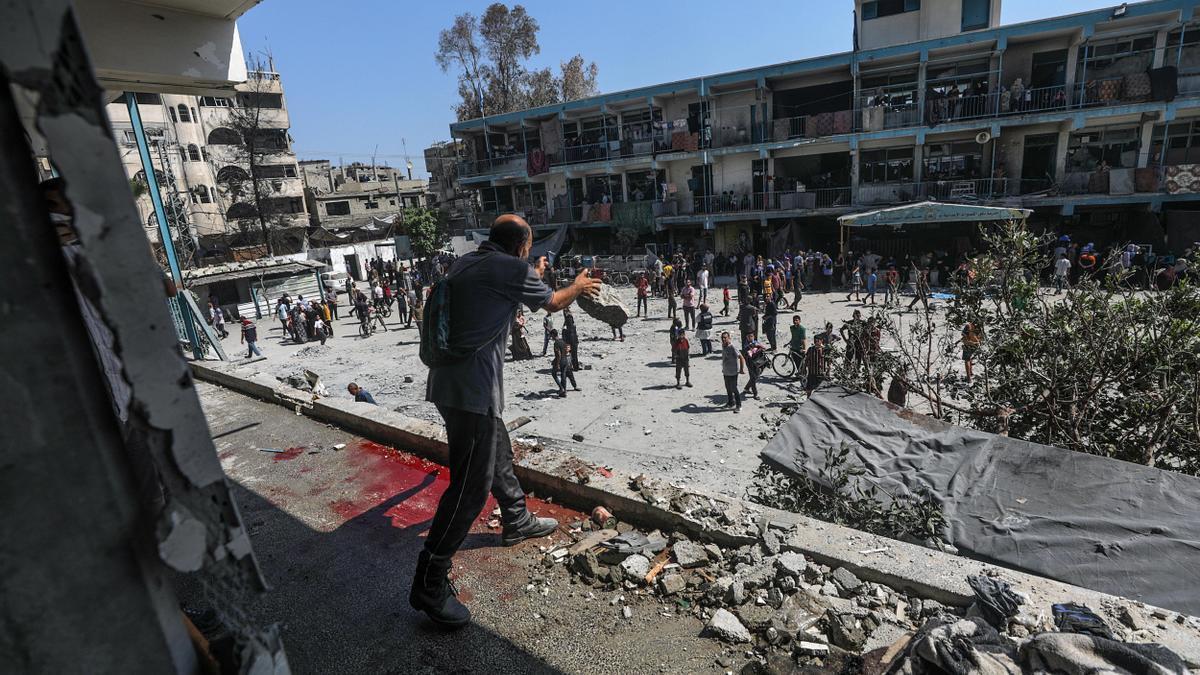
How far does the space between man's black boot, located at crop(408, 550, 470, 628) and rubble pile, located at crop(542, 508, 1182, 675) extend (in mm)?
597

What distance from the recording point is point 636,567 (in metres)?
2.93

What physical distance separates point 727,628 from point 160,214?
1049cm

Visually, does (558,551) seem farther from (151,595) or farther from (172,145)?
(172,145)

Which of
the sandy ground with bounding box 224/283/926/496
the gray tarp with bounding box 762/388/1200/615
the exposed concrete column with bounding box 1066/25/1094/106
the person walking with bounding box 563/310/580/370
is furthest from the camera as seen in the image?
the exposed concrete column with bounding box 1066/25/1094/106

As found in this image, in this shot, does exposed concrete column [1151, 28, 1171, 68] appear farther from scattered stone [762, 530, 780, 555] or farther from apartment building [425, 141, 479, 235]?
apartment building [425, 141, 479, 235]

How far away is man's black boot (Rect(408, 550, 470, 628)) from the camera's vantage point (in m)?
2.57

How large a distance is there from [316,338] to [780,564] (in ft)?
63.6

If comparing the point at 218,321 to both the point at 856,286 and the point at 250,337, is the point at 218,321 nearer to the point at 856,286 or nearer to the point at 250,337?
the point at 250,337

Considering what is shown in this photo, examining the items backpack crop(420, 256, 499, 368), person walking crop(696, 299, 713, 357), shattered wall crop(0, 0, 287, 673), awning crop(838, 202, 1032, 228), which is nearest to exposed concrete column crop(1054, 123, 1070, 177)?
awning crop(838, 202, 1032, 228)

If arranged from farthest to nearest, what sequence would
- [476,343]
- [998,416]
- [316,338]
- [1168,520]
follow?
1. [316,338]
2. [998,416]
3. [1168,520]
4. [476,343]

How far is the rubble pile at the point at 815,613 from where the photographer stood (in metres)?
2.03

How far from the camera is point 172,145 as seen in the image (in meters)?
33.0

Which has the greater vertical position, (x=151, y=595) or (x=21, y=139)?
(x=21, y=139)

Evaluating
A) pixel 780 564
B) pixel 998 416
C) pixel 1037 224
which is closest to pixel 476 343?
pixel 780 564
